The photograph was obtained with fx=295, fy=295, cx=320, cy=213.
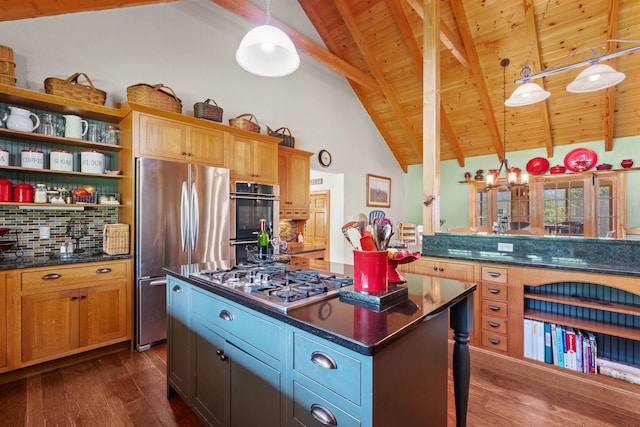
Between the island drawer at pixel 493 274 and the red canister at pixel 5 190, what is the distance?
3910 mm

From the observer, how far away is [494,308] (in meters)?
2.44

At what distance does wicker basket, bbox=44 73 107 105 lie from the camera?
243 cm

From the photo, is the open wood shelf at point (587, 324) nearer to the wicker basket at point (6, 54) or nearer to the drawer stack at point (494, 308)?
the drawer stack at point (494, 308)

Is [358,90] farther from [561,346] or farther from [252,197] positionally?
[561,346]

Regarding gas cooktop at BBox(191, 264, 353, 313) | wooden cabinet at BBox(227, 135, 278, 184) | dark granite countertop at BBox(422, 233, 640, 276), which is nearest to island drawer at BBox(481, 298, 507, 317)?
dark granite countertop at BBox(422, 233, 640, 276)

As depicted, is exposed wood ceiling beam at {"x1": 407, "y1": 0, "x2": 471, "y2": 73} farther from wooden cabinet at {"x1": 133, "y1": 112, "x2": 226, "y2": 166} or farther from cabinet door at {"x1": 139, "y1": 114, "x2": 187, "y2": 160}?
cabinet door at {"x1": 139, "y1": 114, "x2": 187, "y2": 160}

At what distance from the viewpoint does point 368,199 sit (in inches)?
250

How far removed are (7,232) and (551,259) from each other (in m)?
4.52

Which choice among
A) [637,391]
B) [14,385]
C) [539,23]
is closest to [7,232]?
[14,385]

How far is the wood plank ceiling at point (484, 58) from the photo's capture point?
3.96 meters

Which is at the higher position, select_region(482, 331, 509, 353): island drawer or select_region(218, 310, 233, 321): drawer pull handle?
select_region(218, 310, 233, 321): drawer pull handle

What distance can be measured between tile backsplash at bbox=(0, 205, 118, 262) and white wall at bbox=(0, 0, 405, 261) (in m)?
1.14

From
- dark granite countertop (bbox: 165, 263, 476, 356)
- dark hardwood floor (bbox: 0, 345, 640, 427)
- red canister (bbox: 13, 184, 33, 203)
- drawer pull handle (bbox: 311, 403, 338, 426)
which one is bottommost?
dark hardwood floor (bbox: 0, 345, 640, 427)

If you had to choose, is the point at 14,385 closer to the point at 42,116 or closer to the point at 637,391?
the point at 42,116
